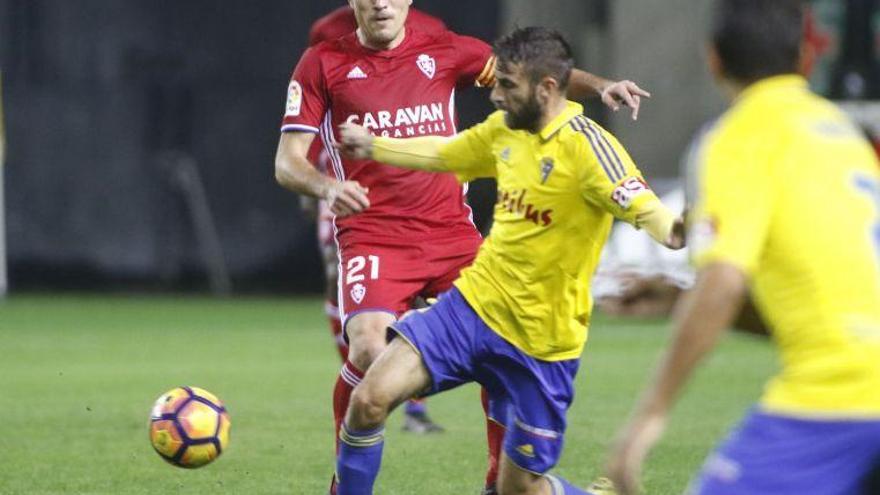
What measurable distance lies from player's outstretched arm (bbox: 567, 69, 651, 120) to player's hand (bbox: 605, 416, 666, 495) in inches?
114

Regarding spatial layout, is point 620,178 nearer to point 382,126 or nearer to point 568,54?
point 568,54

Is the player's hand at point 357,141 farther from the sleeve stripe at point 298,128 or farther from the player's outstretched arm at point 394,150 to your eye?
the sleeve stripe at point 298,128

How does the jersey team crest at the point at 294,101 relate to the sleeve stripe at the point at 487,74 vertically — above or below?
below

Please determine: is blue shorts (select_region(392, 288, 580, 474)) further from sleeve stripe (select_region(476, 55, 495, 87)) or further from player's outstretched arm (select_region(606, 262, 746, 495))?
player's outstretched arm (select_region(606, 262, 746, 495))

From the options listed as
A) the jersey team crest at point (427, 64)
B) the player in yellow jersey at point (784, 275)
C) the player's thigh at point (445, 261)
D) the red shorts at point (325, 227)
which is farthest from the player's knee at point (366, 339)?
the red shorts at point (325, 227)

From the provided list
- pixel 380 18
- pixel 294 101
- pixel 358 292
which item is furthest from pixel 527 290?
pixel 380 18

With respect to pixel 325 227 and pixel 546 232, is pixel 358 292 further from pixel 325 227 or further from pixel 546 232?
pixel 325 227

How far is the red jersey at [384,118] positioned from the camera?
770cm

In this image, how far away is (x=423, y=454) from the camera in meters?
9.11

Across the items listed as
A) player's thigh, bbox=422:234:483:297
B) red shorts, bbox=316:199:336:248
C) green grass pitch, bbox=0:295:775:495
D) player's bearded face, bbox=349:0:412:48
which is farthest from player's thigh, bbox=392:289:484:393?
red shorts, bbox=316:199:336:248

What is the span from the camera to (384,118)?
25.3 ft

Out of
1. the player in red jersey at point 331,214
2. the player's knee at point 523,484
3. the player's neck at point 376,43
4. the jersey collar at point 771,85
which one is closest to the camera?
the jersey collar at point 771,85

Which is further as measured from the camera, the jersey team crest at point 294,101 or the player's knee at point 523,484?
the jersey team crest at point 294,101

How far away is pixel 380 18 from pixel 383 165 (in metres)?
0.66
